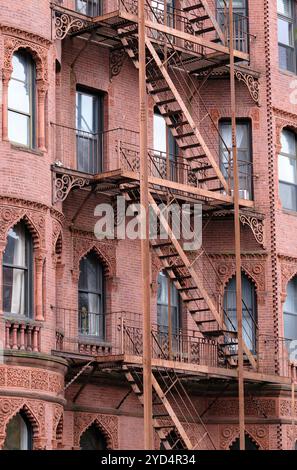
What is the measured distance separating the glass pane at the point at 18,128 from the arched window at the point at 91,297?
400 cm

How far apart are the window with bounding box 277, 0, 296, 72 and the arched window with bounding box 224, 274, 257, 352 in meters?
5.76

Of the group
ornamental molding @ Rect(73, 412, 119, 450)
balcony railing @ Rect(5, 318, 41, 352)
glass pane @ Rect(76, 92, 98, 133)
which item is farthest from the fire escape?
balcony railing @ Rect(5, 318, 41, 352)

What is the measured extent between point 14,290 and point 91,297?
4.09 m

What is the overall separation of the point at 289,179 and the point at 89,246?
7.20 metres

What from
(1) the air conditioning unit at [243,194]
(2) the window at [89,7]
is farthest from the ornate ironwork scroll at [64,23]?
(1) the air conditioning unit at [243,194]

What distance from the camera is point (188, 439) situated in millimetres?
38156

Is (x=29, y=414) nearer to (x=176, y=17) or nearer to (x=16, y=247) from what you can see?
(x=16, y=247)

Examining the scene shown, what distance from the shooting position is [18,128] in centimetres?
3662

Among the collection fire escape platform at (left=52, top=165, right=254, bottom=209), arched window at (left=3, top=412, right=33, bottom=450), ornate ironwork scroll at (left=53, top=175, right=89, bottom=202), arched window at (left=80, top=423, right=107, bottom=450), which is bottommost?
arched window at (left=3, top=412, right=33, bottom=450)

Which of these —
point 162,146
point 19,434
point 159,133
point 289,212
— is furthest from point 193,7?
point 19,434

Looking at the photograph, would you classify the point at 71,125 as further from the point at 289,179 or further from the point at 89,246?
the point at 289,179

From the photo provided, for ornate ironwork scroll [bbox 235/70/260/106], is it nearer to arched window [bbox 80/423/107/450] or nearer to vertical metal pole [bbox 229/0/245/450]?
vertical metal pole [bbox 229/0/245/450]

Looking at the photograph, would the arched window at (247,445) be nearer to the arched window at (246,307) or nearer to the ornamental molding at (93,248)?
the arched window at (246,307)

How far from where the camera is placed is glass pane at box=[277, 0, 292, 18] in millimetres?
44938
